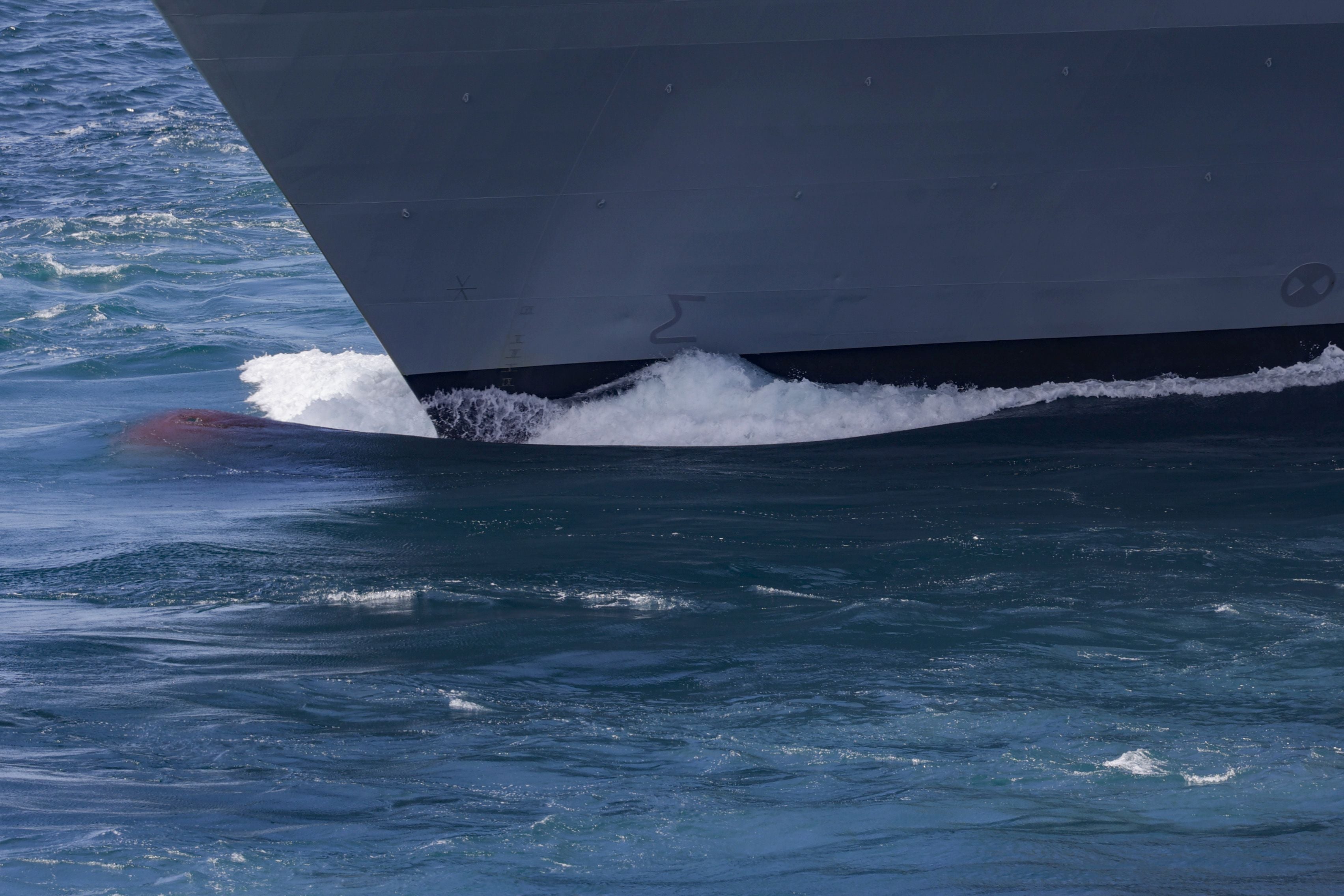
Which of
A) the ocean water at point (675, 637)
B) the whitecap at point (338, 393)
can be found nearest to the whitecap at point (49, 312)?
the ocean water at point (675, 637)

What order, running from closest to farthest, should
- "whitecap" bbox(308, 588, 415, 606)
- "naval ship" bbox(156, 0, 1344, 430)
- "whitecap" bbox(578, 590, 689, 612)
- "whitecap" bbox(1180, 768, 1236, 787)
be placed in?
"whitecap" bbox(1180, 768, 1236, 787) → "whitecap" bbox(578, 590, 689, 612) → "whitecap" bbox(308, 588, 415, 606) → "naval ship" bbox(156, 0, 1344, 430)

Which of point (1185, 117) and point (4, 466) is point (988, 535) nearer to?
point (1185, 117)

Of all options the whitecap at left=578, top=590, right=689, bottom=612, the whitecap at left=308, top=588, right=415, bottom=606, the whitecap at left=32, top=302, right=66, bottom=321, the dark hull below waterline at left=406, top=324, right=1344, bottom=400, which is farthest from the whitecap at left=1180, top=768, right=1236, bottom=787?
the whitecap at left=32, top=302, right=66, bottom=321

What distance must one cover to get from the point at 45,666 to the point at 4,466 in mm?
4219

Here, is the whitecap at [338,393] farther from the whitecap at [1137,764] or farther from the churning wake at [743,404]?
the whitecap at [1137,764]

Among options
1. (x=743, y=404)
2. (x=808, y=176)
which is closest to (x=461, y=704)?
(x=743, y=404)

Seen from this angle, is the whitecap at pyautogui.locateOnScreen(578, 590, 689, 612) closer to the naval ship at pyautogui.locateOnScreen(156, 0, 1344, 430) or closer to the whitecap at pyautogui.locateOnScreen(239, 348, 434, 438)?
the naval ship at pyautogui.locateOnScreen(156, 0, 1344, 430)

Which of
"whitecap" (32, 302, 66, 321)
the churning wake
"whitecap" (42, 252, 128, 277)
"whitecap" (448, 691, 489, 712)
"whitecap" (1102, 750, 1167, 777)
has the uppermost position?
"whitecap" (42, 252, 128, 277)

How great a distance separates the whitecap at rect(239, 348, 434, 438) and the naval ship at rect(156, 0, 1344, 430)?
42.8 inches

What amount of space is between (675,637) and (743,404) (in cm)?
326

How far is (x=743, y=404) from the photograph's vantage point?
901 cm

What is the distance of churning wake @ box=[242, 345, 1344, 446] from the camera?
9008 millimetres

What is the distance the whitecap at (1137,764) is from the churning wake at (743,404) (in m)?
4.65

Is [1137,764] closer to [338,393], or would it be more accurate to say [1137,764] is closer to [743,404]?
[743,404]
